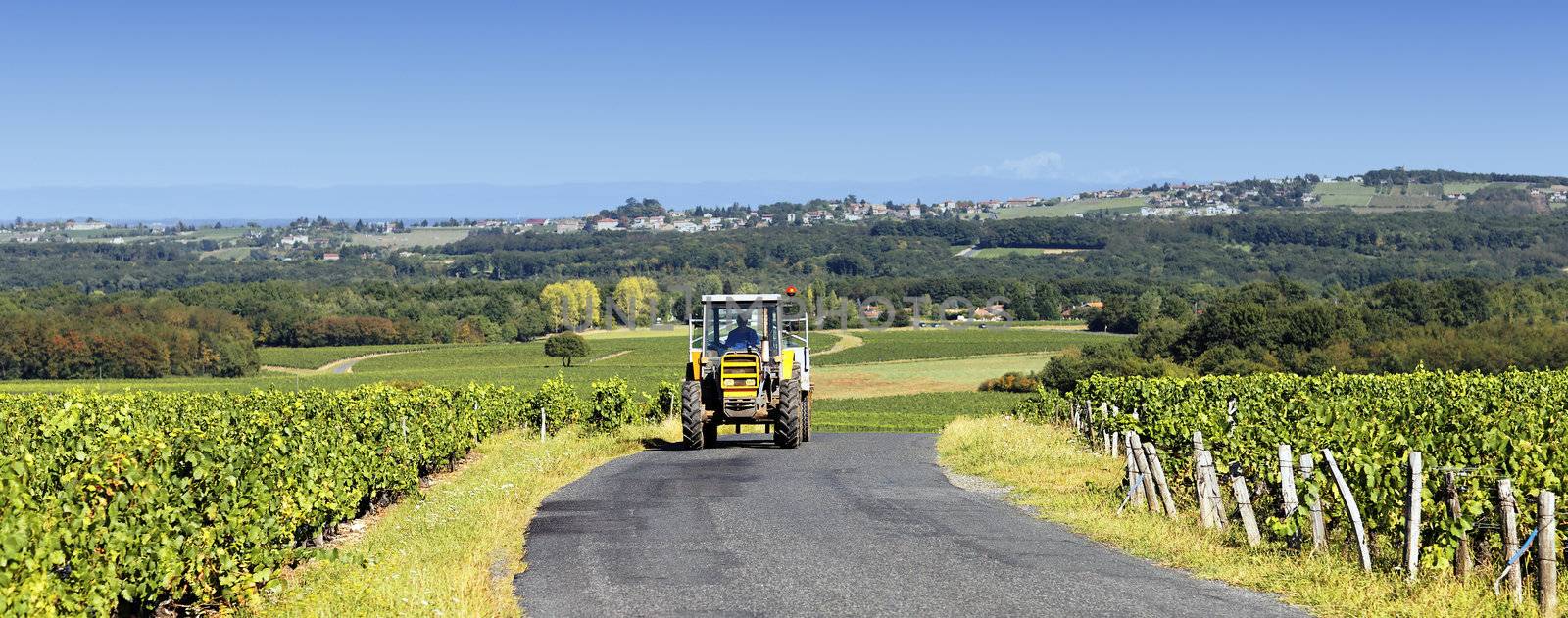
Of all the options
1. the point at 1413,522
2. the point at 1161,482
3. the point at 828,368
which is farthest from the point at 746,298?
the point at 828,368

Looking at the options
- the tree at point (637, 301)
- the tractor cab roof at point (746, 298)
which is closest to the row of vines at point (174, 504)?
the tractor cab roof at point (746, 298)

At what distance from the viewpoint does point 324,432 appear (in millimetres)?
17781

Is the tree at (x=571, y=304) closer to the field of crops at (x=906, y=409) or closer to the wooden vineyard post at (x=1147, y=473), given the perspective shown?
the field of crops at (x=906, y=409)

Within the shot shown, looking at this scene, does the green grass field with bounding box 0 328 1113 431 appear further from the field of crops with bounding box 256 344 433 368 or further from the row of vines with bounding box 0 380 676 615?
the row of vines with bounding box 0 380 676 615

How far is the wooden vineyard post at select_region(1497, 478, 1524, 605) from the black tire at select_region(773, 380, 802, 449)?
55.8 feet

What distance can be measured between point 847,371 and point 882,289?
80.9 metres

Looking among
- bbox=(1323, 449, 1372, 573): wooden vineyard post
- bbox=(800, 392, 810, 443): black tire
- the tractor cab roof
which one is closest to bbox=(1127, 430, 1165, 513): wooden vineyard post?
bbox=(1323, 449, 1372, 573): wooden vineyard post

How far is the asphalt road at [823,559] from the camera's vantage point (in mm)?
10875

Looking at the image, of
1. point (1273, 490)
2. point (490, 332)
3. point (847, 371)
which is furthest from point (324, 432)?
point (490, 332)

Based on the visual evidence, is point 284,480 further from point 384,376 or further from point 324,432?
point 384,376

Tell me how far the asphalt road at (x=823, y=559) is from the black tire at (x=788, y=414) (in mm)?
6359

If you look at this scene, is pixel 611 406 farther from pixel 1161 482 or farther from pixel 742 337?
pixel 1161 482

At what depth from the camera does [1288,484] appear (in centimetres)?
1279

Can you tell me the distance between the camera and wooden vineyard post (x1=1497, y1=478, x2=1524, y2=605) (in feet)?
34.6
